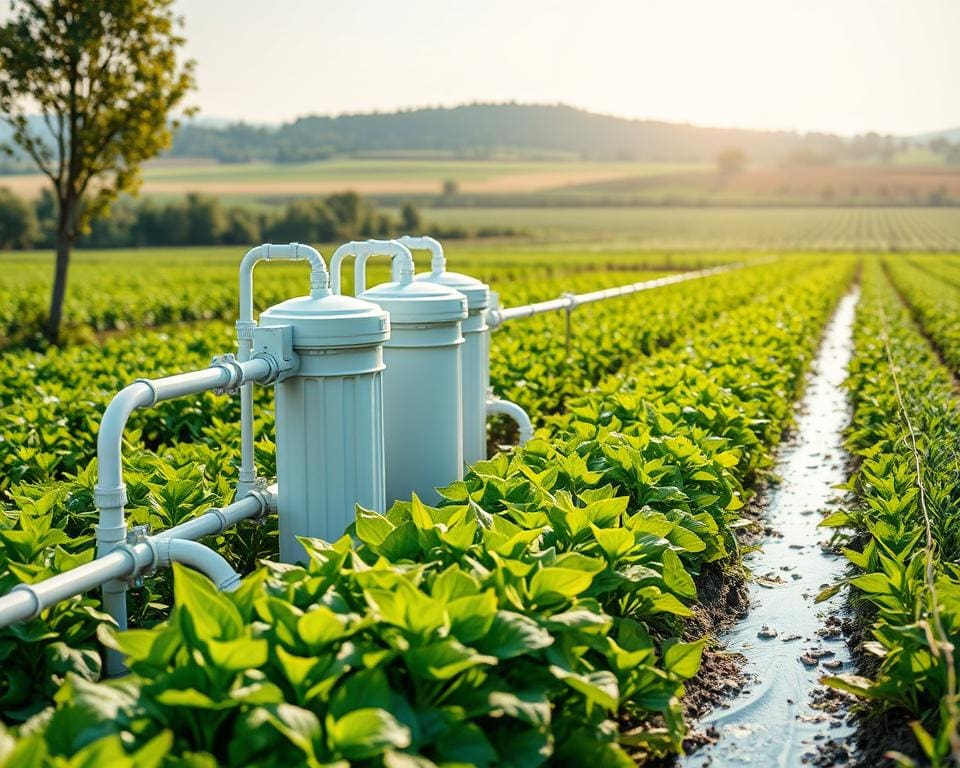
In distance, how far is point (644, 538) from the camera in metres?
3.81

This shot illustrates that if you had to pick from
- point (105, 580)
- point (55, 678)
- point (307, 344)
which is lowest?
point (55, 678)

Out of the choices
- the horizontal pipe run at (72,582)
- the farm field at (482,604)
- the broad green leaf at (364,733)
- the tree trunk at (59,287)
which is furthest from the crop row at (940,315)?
the tree trunk at (59,287)

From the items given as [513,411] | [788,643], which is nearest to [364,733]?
[788,643]

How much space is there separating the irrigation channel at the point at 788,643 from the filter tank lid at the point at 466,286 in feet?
7.17

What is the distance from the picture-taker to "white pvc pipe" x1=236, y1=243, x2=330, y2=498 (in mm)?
4160

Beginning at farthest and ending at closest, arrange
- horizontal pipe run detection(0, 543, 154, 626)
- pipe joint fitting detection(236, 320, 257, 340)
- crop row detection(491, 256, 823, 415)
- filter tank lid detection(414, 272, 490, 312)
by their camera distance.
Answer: crop row detection(491, 256, 823, 415) < filter tank lid detection(414, 272, 490, 312) < pipe joint fitting detection(236, 320, 257, 340) < horizontal pipe run detection(0, 543, 154, 626)

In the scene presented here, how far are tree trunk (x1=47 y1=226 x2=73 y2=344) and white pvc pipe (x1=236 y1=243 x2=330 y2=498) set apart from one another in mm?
15743

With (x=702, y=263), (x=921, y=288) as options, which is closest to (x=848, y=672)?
(x=921, y=288)

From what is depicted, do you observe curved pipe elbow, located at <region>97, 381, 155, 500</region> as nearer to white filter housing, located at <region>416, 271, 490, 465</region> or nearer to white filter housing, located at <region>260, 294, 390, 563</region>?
white filter housing, located at <region>260, 294, 390, 563</region>

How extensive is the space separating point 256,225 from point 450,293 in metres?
77.8

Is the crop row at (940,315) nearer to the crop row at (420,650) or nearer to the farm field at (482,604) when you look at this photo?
the farm field at (482,604)

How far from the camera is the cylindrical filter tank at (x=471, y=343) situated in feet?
18.7

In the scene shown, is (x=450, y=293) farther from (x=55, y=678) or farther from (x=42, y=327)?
(x=42, y=327)

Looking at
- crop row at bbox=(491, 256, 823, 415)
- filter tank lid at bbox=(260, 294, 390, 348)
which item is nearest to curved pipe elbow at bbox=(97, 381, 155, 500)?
filter tank lid at bbox=(260, 294, 390, 348)
